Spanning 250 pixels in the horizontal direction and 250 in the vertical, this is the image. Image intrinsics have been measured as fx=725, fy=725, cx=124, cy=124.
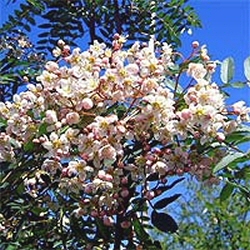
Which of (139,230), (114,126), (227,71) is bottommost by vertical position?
(139,230)

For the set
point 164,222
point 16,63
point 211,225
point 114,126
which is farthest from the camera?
point 211,225

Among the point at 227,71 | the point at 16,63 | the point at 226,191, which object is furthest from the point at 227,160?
the point at 16,63

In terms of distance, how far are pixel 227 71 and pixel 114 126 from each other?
0.26 m

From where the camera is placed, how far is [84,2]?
2070mm

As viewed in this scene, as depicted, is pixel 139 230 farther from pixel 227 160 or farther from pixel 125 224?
pixel 227 160

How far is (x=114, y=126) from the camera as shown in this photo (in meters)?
0.88

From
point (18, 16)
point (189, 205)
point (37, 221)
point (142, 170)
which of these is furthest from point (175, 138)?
point (189, 205)

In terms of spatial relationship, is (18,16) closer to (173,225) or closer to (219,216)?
(173,225)

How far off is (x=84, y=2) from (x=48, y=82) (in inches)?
45.8

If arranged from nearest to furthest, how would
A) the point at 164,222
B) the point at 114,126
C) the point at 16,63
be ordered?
the point at 114,126 → the point at 164,222 → the point at 16,63

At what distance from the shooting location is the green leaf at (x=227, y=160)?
879 millimetres

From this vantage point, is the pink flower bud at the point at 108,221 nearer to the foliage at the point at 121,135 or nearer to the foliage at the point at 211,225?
the foliage at the point at 121,135

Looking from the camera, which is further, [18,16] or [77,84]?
[18,16]

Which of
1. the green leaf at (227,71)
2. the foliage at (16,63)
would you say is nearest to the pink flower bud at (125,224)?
the green leaf at (227,71)
